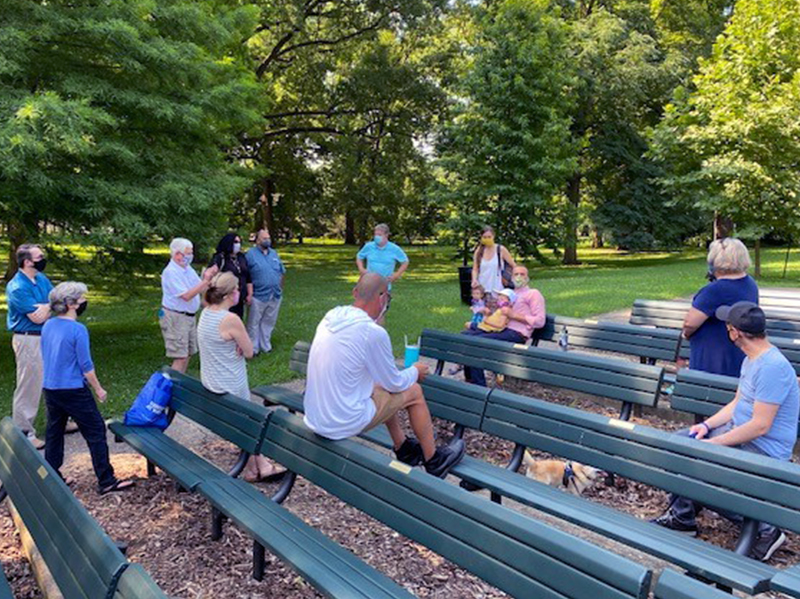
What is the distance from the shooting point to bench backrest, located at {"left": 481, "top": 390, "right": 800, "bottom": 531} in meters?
3.14

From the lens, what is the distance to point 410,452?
171 inches

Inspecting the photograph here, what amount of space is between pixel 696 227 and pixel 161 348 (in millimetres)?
28674

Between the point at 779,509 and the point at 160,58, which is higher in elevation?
the point at 160,58

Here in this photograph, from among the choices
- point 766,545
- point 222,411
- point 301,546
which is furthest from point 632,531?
point 222,411

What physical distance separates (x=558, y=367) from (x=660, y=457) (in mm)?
2220

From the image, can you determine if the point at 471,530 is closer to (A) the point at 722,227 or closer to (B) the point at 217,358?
(B) the point at 217,358

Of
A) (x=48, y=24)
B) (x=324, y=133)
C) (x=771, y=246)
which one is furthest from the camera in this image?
(x=771, y=246)

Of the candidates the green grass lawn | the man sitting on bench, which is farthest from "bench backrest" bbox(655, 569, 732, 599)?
the green grass lawn

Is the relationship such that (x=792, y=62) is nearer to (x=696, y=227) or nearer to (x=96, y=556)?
(x=696, y=227)

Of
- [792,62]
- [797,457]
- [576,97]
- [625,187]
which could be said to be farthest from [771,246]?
[797,457]

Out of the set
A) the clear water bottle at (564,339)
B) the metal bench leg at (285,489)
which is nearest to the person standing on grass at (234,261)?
the clear water bottle at (564,339)

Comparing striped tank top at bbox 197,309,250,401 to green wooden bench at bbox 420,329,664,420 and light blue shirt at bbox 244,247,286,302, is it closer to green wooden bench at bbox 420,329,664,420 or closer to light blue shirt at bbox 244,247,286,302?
green wooden bench at bbox 420,329,664,420

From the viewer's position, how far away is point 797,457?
511 centimetres

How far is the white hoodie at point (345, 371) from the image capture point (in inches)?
144
